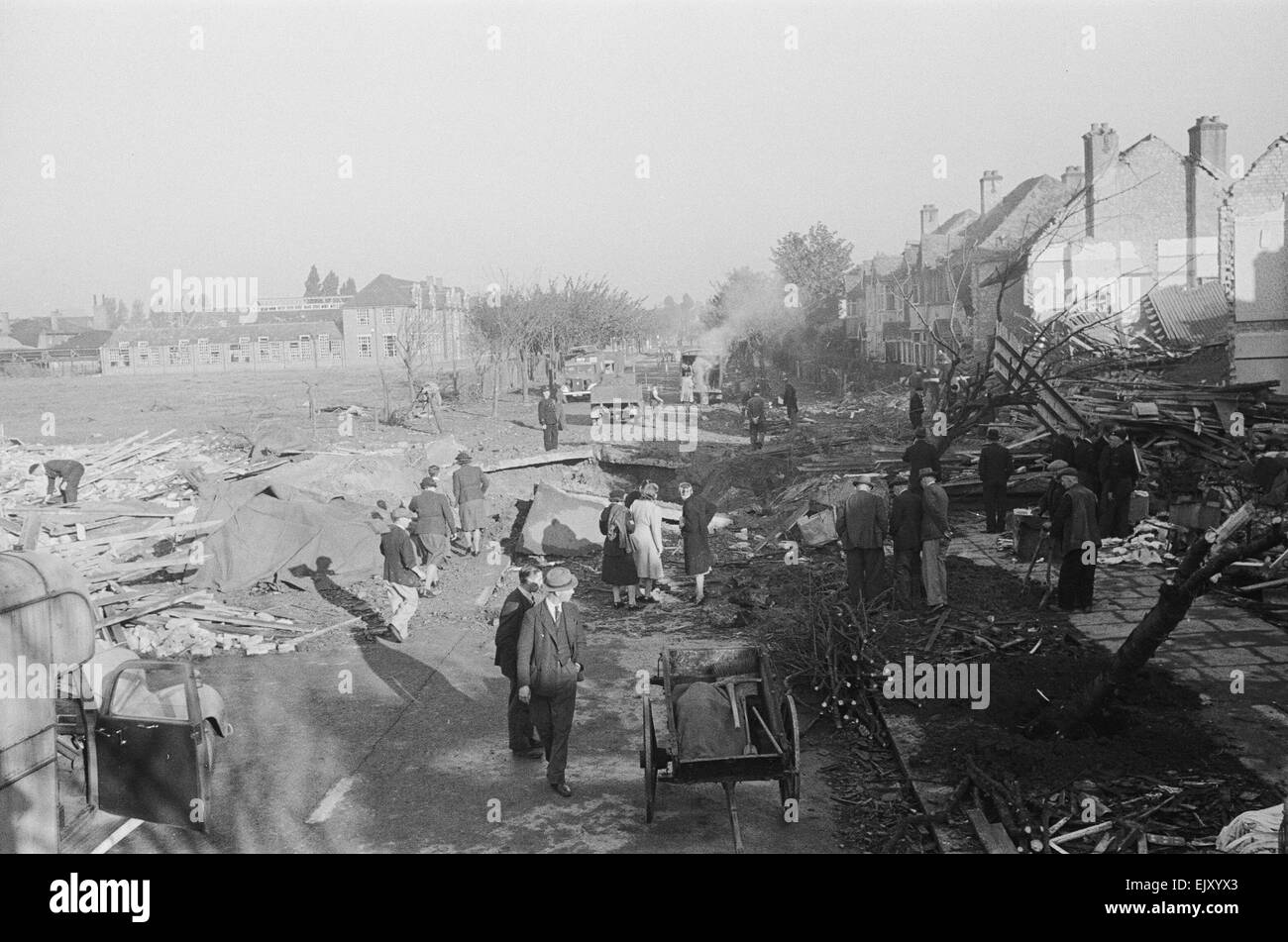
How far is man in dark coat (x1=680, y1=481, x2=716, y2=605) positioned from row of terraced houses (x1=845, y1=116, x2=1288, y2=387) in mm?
7098

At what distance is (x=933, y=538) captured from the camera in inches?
490

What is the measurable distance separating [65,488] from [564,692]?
16438 millimetres

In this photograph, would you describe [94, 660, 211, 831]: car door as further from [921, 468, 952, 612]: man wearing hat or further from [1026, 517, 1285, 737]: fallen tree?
→ [921, 468, 952, 612]: man wearing hat

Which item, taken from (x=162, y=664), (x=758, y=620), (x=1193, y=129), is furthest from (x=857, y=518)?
(x=1193, y=129)

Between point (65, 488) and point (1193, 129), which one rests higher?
point (1193, 129)

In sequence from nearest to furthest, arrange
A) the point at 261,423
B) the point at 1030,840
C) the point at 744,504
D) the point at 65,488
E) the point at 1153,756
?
the point at 1030,840 < the point at 1153,756 < the point at 65,488 < the point at 744,504 < the point at 261,423

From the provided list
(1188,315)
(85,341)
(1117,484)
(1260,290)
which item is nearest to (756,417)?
(1188,315)

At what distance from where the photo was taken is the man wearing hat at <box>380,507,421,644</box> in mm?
12625

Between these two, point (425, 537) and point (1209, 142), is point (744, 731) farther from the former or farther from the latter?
point (1209, 142)

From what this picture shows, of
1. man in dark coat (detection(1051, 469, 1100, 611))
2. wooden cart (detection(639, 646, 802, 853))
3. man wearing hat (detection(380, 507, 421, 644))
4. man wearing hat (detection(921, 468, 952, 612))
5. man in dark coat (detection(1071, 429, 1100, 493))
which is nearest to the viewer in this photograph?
wooden cart (detection(639, 646, 802, 853))

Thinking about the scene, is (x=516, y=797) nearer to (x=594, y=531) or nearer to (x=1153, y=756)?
(x=1153, y=756)

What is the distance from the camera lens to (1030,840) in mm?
6797

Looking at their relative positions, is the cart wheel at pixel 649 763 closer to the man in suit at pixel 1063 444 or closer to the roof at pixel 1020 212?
the man in suit at pixel 1063 444

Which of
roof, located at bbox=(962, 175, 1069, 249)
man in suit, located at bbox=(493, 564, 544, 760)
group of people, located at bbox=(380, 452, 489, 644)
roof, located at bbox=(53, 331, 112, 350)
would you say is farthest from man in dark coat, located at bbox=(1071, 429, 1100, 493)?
roof, located at bbox=(53, 331, 112, 350)
